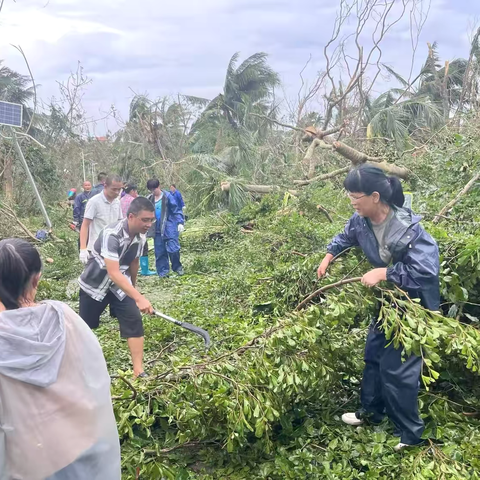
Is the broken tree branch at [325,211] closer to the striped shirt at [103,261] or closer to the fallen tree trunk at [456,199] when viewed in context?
the fallen tree trunk at [456,199]

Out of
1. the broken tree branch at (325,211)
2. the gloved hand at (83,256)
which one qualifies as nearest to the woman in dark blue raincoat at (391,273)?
the gloved hand at (83,256)

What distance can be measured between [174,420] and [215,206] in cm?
950

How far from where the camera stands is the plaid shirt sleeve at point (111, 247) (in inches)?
149

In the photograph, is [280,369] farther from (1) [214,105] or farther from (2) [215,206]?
(1) [214,105]

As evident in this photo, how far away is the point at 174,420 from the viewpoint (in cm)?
302

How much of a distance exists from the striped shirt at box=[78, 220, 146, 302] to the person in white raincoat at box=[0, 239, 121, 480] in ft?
6.88

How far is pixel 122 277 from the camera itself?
380cm

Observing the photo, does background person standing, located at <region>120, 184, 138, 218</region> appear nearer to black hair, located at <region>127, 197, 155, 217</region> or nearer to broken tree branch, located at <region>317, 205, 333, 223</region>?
broken tree branch, located at <region>317, 205, 333, 223</region>

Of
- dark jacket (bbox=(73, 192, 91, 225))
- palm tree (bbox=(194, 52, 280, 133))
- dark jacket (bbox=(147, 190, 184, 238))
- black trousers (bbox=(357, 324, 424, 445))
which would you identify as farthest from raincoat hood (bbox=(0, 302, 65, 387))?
palm tree (bbox=(194, 52, 280, 133))

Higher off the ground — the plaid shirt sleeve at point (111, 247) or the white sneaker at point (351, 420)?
the plaid shirt sleeve at point (111, 247)

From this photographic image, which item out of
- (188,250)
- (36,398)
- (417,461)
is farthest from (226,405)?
(188,250)

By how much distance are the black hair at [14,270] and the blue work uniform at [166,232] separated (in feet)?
21.7

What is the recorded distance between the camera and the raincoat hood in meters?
1.59

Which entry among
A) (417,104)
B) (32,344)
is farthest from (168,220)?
(417,104)
